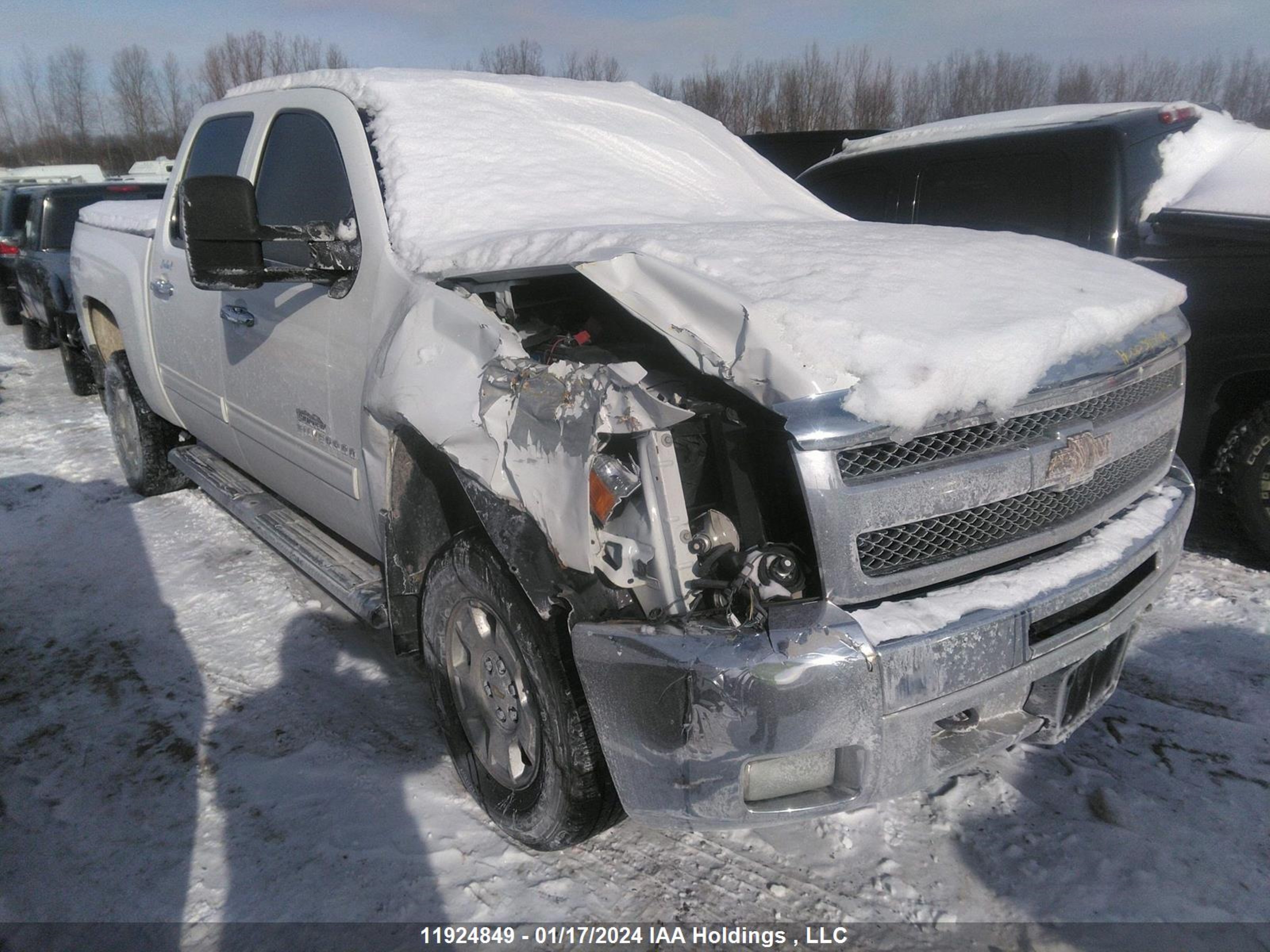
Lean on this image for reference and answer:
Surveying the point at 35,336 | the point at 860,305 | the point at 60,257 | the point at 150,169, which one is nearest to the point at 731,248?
the point at 860,305

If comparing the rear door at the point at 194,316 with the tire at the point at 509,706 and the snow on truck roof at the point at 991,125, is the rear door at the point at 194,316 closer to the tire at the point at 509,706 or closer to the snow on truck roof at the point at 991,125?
the tire at the point at 509,706

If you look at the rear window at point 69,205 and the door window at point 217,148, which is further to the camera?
the rear window at point 69,205

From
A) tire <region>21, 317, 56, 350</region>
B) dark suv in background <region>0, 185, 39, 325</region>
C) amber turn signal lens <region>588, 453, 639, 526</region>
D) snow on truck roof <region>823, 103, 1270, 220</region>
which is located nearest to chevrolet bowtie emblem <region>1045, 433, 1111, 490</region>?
amber turn signal lens <region>588, 453, 639, 526</region>

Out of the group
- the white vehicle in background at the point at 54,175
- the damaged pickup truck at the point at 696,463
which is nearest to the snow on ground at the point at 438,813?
the damaged pickup truck at the point at 696,463

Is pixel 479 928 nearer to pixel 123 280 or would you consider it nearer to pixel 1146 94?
pixel 123 280

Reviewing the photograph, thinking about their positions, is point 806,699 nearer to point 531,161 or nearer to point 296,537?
point 531,161

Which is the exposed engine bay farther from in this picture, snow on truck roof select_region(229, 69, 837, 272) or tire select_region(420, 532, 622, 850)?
snow on truck roof select_region(229, 69, 837, 272)

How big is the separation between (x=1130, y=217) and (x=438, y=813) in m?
4.02

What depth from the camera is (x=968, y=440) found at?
1.93m

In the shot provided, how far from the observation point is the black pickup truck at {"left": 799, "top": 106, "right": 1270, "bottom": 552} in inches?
146

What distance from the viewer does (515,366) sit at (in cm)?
208

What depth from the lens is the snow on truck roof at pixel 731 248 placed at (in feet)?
5.86

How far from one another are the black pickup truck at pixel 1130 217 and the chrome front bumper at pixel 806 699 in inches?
91.8

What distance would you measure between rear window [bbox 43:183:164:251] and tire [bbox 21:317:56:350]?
2123 millimetres
